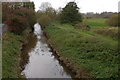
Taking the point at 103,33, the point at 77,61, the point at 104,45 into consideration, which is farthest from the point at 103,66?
the point at 103,33

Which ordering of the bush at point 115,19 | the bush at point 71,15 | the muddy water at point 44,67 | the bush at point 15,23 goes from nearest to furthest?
the muddy water at point 44,67, the bush at point 115,19, the bush at point 15,23, the bush at point 71,15

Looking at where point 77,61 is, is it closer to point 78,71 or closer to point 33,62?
point 78,71

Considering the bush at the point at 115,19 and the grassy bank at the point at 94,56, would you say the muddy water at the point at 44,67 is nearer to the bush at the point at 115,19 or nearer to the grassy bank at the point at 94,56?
the grassy bank at the point at 94,56

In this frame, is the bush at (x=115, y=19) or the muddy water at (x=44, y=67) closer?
the muddy water at (x=44, y=67)

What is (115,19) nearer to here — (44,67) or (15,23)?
(44,67)

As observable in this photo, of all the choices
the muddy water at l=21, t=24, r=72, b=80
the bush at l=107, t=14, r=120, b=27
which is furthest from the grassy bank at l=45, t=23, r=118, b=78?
the bush at l=107, t=14, r=120, b=27

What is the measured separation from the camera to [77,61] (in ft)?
62.1

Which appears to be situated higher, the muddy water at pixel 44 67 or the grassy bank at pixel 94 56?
the grassy bank at pixel 94 56

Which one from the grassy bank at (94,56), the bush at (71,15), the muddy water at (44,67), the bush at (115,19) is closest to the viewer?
the grassy bank at (94,56)

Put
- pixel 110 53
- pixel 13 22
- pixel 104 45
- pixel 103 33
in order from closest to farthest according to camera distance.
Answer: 1. pixel 110 53
2. pixel 104 45
3. pixel 103 33
4. pixel 13 22

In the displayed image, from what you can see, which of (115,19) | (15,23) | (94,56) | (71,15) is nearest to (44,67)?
(94,56)

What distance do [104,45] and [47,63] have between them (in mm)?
5956

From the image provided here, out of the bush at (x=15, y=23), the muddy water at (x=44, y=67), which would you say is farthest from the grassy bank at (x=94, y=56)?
the bush at (x=15, y=23)

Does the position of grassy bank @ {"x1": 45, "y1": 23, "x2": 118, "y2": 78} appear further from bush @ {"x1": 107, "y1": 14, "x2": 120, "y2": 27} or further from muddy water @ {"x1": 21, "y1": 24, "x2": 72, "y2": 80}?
bush @ {"x1": 107, "y1": 14, "x2": 120, "y2": 27}
